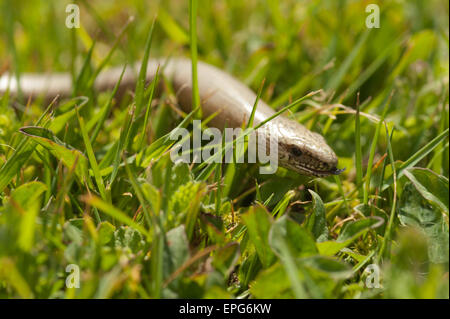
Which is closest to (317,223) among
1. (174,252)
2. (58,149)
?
(174,252)

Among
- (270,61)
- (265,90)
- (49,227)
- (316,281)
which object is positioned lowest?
(316,281)

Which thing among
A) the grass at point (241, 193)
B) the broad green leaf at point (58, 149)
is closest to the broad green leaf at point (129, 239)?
the grass at point (241, 193)

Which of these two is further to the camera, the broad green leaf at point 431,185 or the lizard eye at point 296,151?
the lizard eye at point 296,151

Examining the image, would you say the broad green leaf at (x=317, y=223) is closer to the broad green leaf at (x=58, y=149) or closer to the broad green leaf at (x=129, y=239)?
the broad green leaf at (x=129, y=239)

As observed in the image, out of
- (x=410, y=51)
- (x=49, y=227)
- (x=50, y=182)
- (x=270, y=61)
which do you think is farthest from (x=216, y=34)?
(x=49, y=227)

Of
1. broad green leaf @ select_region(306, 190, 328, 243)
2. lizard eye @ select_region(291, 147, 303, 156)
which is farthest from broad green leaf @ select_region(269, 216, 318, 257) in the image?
lizard eye @ select_region(291, 147, 303, 156)

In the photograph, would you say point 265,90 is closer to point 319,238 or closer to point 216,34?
point 216,34

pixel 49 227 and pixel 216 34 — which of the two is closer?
pixel 49 227
